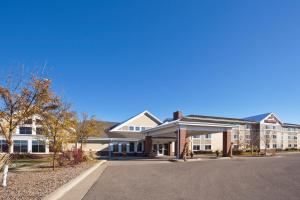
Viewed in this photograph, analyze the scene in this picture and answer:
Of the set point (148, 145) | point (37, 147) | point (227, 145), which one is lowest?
point (37, 147)

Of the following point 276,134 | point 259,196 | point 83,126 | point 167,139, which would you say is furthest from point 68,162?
point 276,134

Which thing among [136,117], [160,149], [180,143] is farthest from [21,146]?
[180,143]

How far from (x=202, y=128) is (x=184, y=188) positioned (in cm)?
2202

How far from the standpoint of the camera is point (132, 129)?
4647 centimetres

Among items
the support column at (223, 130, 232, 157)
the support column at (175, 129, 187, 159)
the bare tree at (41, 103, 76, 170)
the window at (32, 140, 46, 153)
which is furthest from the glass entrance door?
the bare tree at (41, 103, 76, 170)

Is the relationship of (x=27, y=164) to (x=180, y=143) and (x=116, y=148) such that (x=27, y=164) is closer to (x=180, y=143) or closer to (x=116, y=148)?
(x=180, y=143)

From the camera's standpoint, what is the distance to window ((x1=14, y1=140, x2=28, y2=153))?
3744cm

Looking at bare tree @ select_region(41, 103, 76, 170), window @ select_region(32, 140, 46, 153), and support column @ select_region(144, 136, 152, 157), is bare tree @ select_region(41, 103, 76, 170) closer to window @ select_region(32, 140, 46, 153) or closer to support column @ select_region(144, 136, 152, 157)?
window @ select_region(32, 140, 46, 153)

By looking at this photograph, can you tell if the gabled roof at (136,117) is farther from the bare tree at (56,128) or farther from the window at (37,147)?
the bare tree at (56,128)

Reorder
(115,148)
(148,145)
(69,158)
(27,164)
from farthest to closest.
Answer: (115,148)
(148,145)
(27,164)
(69,158)

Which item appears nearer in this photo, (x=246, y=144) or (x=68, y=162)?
(x=68, y=162)

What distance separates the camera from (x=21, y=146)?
→ 37750 mm

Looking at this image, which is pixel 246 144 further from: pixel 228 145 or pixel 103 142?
pixel 103 142

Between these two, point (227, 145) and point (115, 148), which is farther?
point (115, 148)
